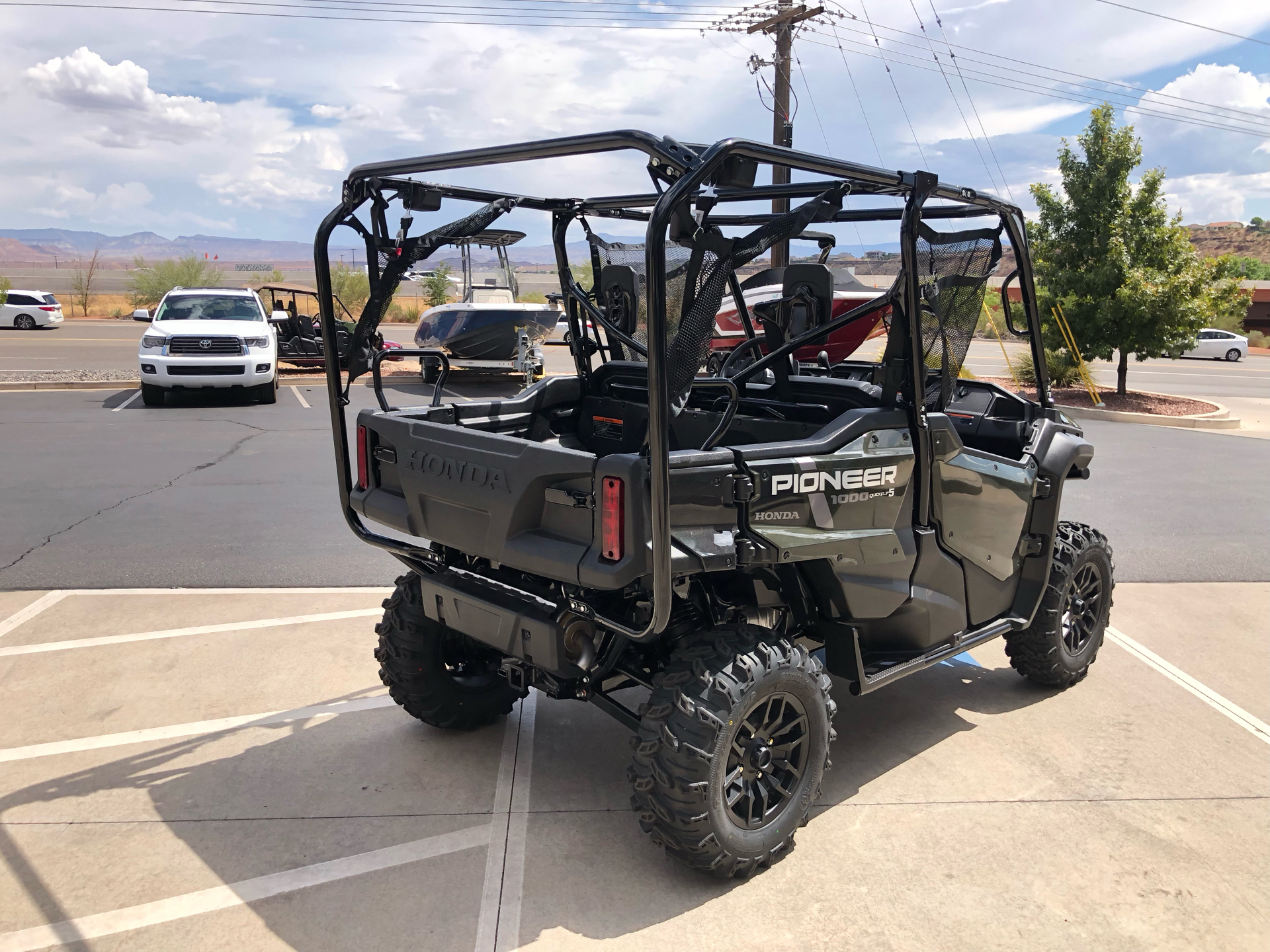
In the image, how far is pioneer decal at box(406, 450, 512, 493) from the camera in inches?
121

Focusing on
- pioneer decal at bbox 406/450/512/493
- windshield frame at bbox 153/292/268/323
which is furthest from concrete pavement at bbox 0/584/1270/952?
windshield frame at bbox 153/292/268/323

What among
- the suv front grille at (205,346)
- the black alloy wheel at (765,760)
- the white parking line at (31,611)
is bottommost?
the white parking line at (31,611)

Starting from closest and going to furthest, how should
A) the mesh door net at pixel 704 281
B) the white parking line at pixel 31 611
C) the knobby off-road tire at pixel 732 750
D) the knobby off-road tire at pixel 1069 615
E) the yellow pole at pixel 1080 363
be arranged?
1. the mesh door net at pixel 704 281
2. the knobby off-road tire at pixel 732 750
3. the knobby off-road tire at pixel 1069 615
4. the white parking line at pixel 31 611
5. the yellow pole at pixel 1080 363

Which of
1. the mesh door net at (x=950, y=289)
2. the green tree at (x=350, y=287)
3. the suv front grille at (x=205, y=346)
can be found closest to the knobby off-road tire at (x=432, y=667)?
the mesh door net at (x=950, y=289)

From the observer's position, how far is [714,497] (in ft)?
9.46

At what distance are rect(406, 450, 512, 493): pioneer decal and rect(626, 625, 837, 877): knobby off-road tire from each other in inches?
32.6

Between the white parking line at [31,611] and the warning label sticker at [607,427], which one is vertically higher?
the warning label sticker at [607,427]

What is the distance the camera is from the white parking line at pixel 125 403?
1383cm

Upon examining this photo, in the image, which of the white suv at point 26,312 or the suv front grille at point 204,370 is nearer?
the suv front grille at point 204,370

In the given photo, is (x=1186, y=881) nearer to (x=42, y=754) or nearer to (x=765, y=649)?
Answer: (x=765, y=649)

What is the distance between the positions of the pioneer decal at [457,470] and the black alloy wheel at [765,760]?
1097mm

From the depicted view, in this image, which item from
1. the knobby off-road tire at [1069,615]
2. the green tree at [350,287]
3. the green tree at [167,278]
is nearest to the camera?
the knobby off-road tire at [1069,615]

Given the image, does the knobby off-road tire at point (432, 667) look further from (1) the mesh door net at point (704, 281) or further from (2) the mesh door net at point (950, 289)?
(2) the mesh door net at point (950, 289)

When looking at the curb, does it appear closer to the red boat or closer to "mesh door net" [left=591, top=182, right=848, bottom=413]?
the red boat
